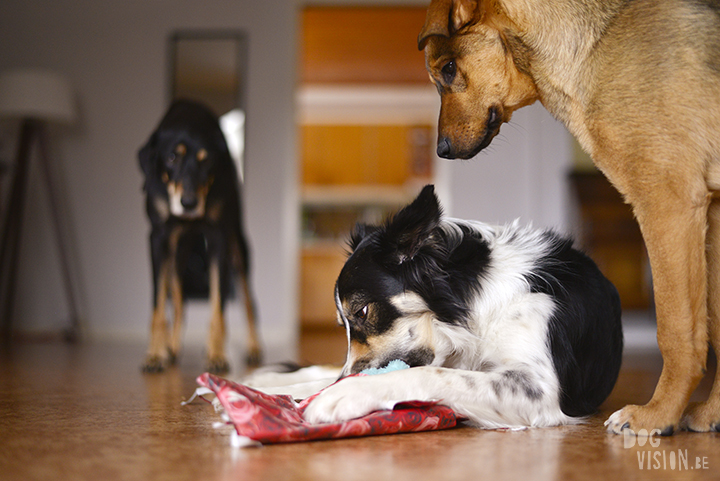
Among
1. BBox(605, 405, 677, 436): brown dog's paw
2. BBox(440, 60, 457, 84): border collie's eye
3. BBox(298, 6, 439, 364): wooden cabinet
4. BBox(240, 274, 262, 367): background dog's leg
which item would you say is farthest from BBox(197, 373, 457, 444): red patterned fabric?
BBox(298, 6, 439, 364): wooden cabinet

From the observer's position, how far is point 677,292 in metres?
1.52

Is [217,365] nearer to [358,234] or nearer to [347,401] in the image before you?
[358,234]

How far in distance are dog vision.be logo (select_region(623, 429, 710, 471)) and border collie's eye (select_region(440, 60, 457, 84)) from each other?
1.10m

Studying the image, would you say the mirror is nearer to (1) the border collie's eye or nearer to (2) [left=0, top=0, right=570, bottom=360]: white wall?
(2) [left=0, top=0, right=570, bottom=360]: white wall

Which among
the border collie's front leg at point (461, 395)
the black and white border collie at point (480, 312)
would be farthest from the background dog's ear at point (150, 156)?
the border collie's front leg at point (461, 395)

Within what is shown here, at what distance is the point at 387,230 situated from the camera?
1831mm

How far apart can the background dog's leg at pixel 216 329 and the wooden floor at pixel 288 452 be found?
1.06 metres

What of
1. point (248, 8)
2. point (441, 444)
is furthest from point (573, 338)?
point (248, 8)

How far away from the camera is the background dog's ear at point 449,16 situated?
A: 1788 mm

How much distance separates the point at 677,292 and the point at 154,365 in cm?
247

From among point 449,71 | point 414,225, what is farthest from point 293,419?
point 449,71

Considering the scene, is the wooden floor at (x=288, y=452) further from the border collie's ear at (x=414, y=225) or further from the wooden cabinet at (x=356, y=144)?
the wooden cabinet at (x=356, y=144)

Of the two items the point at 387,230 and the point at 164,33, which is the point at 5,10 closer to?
the point at 164,33

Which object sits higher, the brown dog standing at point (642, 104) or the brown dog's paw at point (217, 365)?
the brown dog standing at point (642, 104)
